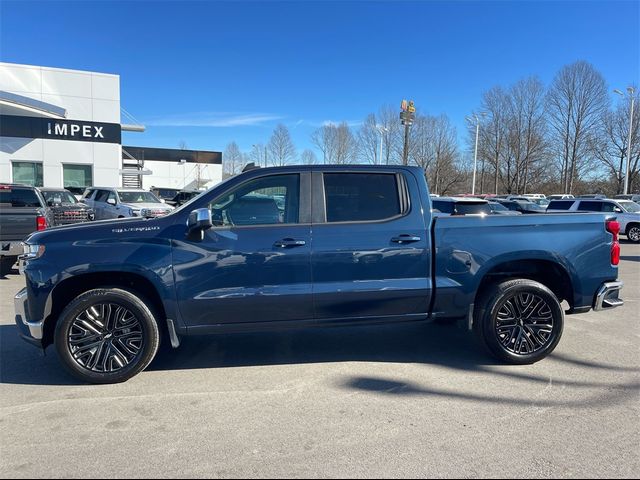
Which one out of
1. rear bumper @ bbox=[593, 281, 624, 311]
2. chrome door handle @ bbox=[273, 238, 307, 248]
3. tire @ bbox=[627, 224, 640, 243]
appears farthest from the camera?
tire @ bbox=[627, 224, 640, 243]

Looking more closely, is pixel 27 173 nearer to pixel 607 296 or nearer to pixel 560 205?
pixel 560 205

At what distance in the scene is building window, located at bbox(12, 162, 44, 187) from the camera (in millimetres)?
25859

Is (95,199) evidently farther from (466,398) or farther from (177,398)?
(466,398)

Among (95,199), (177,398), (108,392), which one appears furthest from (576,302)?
(95,199)

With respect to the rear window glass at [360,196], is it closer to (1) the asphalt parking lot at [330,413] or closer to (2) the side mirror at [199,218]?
(2) the side mirror at [199,218]

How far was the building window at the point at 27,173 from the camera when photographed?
25859 mm

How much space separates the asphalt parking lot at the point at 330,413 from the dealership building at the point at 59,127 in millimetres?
24901

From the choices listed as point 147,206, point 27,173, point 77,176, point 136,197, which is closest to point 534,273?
point 147,206

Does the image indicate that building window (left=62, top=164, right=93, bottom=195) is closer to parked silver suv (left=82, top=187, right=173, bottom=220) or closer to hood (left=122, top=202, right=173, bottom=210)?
parked silver suv (left=82, top=187, right=173, bottom=220)

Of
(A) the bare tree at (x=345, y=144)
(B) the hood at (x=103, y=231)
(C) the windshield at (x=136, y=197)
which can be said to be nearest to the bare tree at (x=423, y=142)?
(A) the bare tree at (x=345, y=144)

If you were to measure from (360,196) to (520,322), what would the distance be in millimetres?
2003

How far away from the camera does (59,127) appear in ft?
86.0

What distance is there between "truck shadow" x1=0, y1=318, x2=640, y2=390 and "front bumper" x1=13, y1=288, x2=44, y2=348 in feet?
1.40

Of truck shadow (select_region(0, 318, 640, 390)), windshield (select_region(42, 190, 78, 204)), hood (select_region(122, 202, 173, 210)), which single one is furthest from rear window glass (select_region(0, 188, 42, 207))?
hood (select_region(122, 202, 173, 210))
